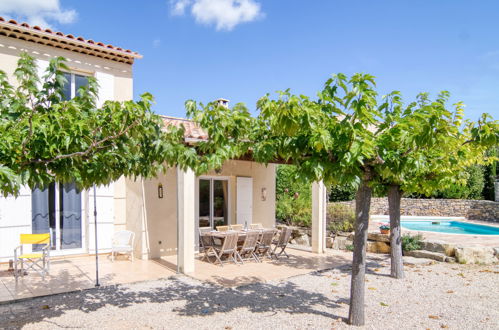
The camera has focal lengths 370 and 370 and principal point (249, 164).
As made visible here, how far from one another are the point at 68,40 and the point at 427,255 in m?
11.3

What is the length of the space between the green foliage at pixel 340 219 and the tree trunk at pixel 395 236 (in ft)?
14.0

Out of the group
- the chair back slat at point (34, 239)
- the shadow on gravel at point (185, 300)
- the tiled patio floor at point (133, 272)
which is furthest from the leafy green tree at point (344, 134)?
the chair back slat at point (34, 239)

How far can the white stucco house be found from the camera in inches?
357

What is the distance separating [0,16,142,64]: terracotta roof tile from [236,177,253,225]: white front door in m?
5.20

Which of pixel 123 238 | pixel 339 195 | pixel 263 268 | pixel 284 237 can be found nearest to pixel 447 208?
pixel 339 195

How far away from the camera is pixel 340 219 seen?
1288 cm

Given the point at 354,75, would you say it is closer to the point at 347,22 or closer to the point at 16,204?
the point at 347,22

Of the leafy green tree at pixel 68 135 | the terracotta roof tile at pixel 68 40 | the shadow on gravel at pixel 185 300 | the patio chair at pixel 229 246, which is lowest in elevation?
the shadow on gravel at pixel 185 300

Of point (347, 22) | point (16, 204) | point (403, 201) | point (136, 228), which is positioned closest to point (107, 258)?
point (136, 228)

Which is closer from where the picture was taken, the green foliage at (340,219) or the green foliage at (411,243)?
the green foliage at (411,243)

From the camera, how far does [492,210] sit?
66.5 feet

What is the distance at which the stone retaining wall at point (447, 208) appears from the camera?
20.5m

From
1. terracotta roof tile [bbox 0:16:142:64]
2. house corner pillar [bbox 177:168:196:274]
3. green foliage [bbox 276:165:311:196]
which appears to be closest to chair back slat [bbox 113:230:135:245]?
house corner pillar [bbox 177:168:196:274]

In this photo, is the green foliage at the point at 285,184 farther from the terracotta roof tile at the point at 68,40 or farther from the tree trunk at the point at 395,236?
the terracotta roof tile at the point at 68,40
